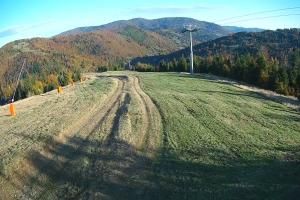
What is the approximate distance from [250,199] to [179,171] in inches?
170

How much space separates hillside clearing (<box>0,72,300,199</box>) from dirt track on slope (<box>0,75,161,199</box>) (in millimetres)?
51

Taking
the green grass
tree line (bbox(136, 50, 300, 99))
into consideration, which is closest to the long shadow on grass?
the green grass

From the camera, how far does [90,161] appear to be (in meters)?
22.0

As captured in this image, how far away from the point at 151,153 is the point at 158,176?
10.9ft

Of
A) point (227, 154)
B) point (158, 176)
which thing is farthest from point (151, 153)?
point (227, 154)

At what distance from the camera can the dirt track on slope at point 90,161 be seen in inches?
738

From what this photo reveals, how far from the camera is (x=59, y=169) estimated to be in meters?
21.3

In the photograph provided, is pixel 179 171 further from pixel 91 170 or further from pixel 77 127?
pixel 77 127

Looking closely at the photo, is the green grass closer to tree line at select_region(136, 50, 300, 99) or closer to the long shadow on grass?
the long shadow on grass

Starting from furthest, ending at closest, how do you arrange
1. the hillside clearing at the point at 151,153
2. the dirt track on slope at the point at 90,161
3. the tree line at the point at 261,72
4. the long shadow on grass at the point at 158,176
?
the tree line at the point at 261,72
the dirt track on slope at the point at 90,161
the hillside clearing at the point at 151,153
the long shadow on grass at the point at 158,176

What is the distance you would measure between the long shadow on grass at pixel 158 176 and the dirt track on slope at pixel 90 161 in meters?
0.05

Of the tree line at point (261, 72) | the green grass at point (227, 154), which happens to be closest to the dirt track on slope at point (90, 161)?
the green grass at point (227, 154)

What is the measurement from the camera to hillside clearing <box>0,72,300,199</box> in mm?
18156

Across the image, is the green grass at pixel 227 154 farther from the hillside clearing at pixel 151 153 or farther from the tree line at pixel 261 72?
the tree line at pixel 261 72
